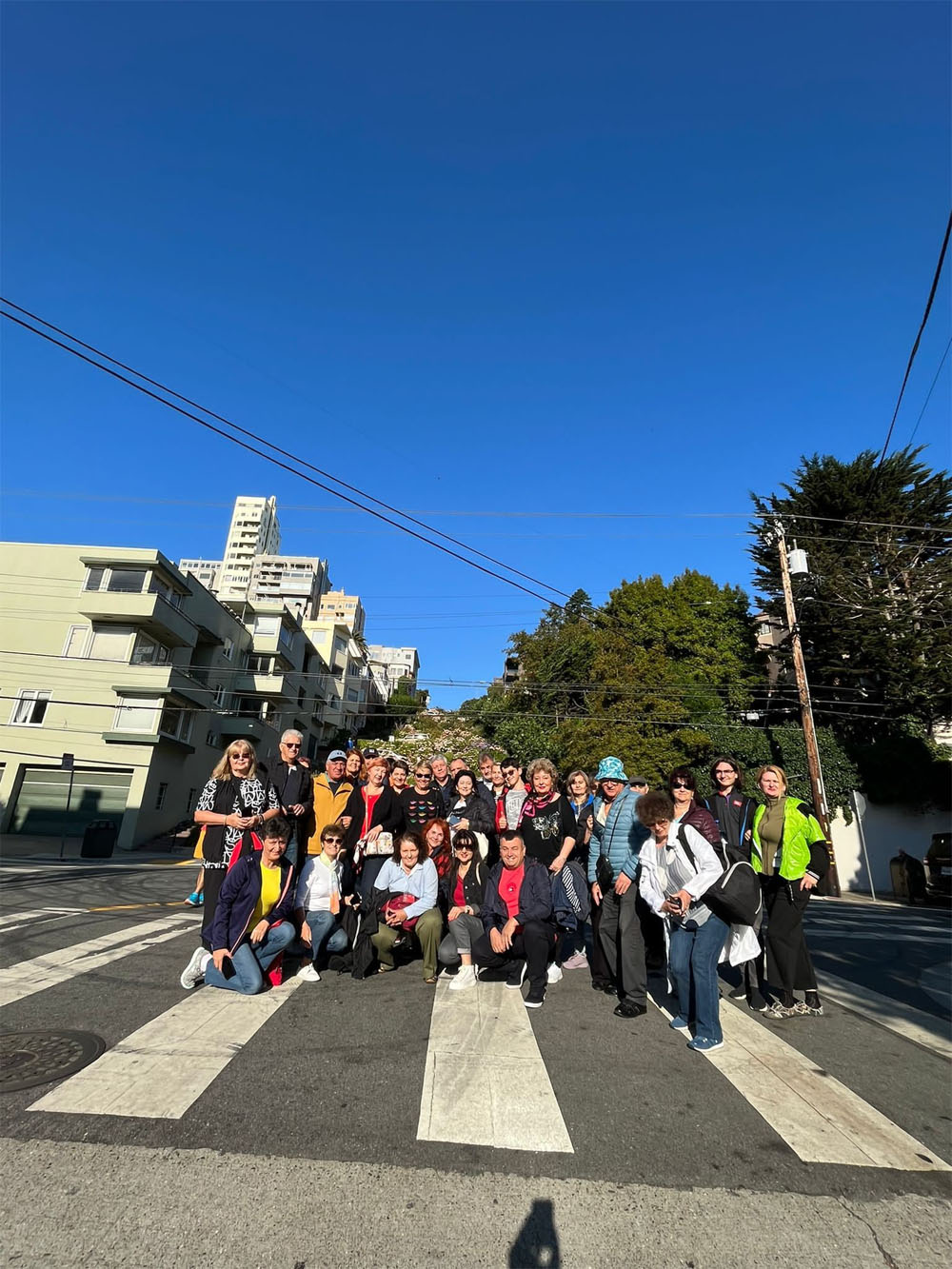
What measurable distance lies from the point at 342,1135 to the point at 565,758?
3344 cm

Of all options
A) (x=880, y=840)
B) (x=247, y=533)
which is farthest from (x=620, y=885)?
(x=247, y=533)

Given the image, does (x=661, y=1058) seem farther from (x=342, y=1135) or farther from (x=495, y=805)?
(x=495, y=805)

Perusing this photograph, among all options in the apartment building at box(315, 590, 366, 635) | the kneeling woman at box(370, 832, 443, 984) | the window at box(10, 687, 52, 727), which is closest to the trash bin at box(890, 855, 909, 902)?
the kneeling woman at box(370, 832, 443, 984)

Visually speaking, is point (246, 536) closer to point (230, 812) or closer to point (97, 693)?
point (97, 693)

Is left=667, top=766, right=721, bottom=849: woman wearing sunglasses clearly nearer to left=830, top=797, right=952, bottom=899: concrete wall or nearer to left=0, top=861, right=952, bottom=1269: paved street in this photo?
left=0, top=861, right=952, bottom=1269: paved street

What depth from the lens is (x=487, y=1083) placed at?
3.65 meters

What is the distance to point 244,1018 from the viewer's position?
445cm

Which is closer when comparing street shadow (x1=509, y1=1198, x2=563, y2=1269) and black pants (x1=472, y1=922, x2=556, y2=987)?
street shadow (x1=509, y1=1198, x2=563, y2=1269)

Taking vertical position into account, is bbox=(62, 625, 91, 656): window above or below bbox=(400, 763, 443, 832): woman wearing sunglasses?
above

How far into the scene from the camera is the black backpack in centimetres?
444

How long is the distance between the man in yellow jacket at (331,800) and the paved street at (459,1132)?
164 centimetres

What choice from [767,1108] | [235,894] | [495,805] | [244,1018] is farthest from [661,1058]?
[495,805]

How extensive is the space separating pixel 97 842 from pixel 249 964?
65.7 feet

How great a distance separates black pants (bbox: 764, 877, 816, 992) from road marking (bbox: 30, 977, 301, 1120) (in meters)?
4.08
